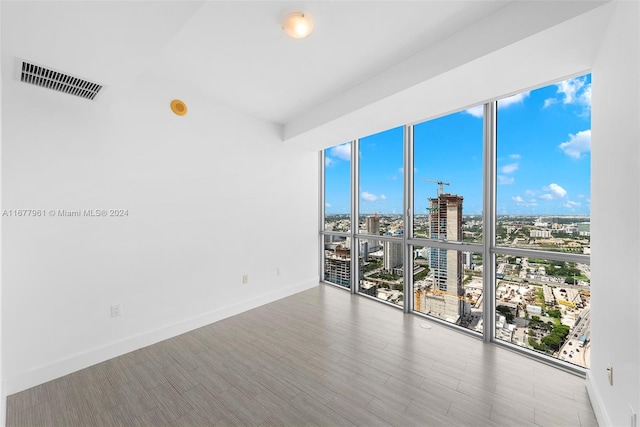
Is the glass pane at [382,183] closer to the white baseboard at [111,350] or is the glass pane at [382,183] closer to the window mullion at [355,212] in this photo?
the window mullion at [355,212]

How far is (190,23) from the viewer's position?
186 cm

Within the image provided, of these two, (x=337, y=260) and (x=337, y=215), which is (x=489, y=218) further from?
(x=337, y=260)

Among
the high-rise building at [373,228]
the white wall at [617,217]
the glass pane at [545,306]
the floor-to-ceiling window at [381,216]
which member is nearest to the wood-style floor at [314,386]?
the glass pane at [545,306]

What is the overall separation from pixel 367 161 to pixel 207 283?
9.40 feet

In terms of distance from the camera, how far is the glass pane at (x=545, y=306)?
7.03 ft

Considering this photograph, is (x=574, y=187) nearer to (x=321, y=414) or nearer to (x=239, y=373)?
(x=321, y=414)

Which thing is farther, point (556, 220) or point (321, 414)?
point (556, 220)

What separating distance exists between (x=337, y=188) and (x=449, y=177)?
6.18 ft

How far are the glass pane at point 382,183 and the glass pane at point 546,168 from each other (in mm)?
1189

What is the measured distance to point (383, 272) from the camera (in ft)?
12.4

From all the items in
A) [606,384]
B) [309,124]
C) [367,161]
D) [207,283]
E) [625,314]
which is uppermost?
[309,124]

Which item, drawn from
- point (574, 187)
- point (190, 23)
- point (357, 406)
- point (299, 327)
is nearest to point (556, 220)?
point (574, 187)

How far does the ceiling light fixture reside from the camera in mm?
1757

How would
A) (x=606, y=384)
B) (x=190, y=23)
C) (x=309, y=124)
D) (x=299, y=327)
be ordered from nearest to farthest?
(x=606, y=384) → (x=190, y=23) → (x=299, y=327) → (x=309, y=124)
